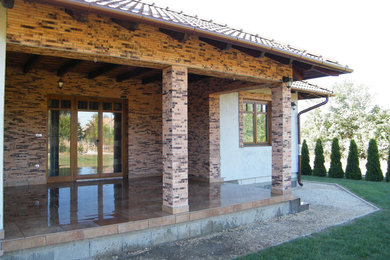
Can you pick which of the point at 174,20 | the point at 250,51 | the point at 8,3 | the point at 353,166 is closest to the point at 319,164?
the point at 353,166

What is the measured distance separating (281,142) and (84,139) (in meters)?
5.80

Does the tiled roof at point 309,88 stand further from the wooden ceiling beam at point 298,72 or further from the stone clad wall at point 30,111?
the stone clad wall at point 30,111

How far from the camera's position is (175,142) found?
577 cm

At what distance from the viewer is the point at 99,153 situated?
988 cm

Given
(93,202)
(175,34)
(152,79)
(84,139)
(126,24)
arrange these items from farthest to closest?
1. (152,79)
2. (84,139)
3. (93,202)
4. (175,34)
5. (126,24)

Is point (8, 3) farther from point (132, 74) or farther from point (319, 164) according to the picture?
point (319, 164)

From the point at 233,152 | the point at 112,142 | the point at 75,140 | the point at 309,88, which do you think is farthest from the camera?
the point at 309,88

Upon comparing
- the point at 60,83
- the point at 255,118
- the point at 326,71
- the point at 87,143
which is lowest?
the point at 87,143

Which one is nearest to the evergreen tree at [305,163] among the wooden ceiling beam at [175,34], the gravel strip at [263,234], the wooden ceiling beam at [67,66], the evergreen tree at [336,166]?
the evergreen tree at [336,166]

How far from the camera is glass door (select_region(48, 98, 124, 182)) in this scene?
909 cm

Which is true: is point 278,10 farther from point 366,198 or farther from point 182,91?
point 182,91

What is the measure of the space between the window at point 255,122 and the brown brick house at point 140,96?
0.04 m

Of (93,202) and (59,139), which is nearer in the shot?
(93,202)

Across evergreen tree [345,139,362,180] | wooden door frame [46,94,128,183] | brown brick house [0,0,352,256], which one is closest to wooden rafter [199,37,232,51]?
brown brick house [0,0,352,256]
